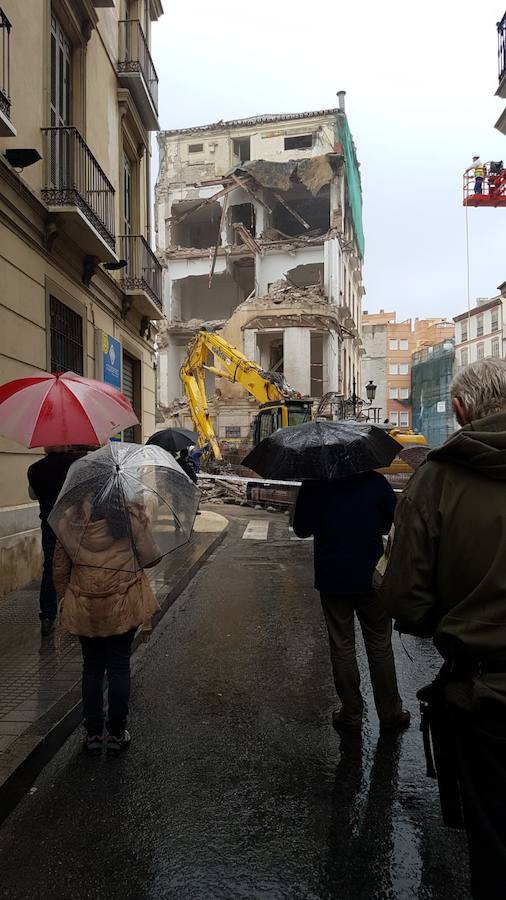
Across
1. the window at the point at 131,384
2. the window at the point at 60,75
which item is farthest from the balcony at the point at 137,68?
the window at the point at 131,384

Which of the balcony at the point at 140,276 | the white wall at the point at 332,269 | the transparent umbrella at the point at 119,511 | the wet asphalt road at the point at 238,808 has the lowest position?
the wet asphalt road at the point at 238,808

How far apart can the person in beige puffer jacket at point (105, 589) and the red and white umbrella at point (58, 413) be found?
151cm

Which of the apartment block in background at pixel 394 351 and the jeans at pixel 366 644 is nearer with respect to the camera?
the jeans at pixel 366 644

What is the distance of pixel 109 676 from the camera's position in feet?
11.6

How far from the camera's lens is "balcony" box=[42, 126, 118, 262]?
8375 millimetres

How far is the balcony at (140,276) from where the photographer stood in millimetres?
12396

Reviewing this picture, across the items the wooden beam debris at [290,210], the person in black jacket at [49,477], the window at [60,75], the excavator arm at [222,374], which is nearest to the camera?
the person in black jacket at [49,477]

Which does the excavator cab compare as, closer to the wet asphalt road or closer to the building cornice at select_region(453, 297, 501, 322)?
the wet asphalt road

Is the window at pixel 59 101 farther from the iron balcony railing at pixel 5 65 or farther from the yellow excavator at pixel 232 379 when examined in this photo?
the yellow excavator at pixel 232 379

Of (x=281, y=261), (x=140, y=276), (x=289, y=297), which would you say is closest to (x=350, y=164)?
(x=281, y=261)

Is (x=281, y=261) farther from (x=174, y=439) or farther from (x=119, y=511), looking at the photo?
(x=119, y=511)

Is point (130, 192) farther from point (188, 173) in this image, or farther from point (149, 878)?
point (188, 173)

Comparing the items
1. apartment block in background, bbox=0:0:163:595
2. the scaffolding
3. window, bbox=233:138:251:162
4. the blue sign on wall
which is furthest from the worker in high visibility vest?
the scaffolding

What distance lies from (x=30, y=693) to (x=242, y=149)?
3899 cm
